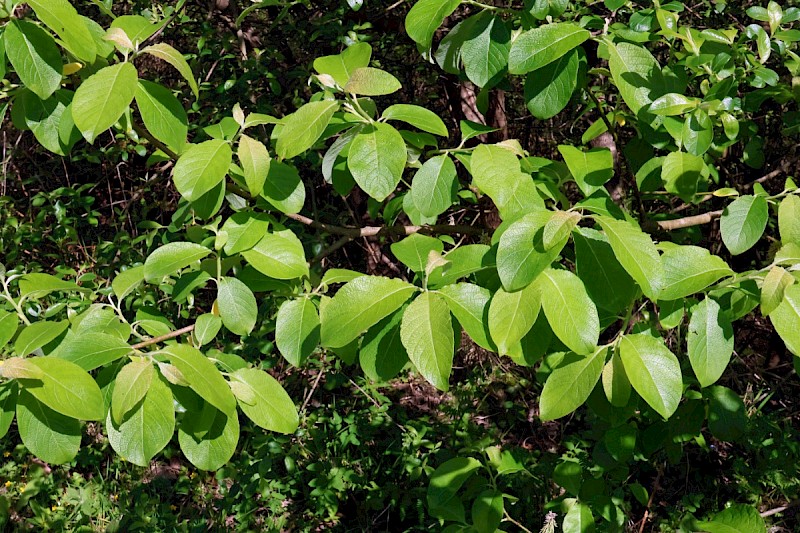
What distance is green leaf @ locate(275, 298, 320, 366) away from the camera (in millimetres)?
1283

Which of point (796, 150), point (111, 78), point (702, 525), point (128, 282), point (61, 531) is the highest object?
point (111, 78)

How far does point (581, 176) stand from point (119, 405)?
0.83 meters

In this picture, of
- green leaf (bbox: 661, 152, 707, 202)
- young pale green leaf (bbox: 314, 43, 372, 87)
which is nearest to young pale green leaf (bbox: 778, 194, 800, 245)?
green leaf (bbox: 661, 152, 707, 202)

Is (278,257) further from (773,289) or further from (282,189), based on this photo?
(773,289)

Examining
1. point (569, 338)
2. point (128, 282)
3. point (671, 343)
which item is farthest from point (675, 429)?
point (671, 343)

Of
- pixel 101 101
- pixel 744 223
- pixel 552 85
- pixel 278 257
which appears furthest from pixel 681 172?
pixel 101 101

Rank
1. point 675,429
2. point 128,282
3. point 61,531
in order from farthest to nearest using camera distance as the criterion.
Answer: point 61,531
point 675,429
point 128,282

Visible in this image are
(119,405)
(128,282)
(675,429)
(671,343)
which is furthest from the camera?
(671,343)

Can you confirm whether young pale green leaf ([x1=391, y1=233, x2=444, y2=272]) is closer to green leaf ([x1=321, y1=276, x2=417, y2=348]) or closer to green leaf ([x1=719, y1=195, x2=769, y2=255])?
green leaf ([x1=321, y1=276, x2=417, y2=348])

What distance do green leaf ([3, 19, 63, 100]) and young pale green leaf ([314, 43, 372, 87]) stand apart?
0.41 metres

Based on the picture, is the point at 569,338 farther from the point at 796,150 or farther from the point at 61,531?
the point at 61,531

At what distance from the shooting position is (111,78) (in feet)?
3.62

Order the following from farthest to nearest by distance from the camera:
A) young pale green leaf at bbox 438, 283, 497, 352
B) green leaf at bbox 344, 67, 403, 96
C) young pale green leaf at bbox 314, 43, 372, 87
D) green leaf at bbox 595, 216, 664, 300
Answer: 1. young pale green leaf at bbox 314, 43, 372, 87
2. green leaf at bbox 344, 67, 403, 96
3. young pale green leaf at bbox 438, 283, 497, 352
4. green leaf at bbox 595, 216, 664, 300

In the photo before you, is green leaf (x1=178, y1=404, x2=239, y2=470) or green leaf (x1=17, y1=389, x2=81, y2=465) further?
green leaf (x1=178, y1=404, x2=239, y2=470)
